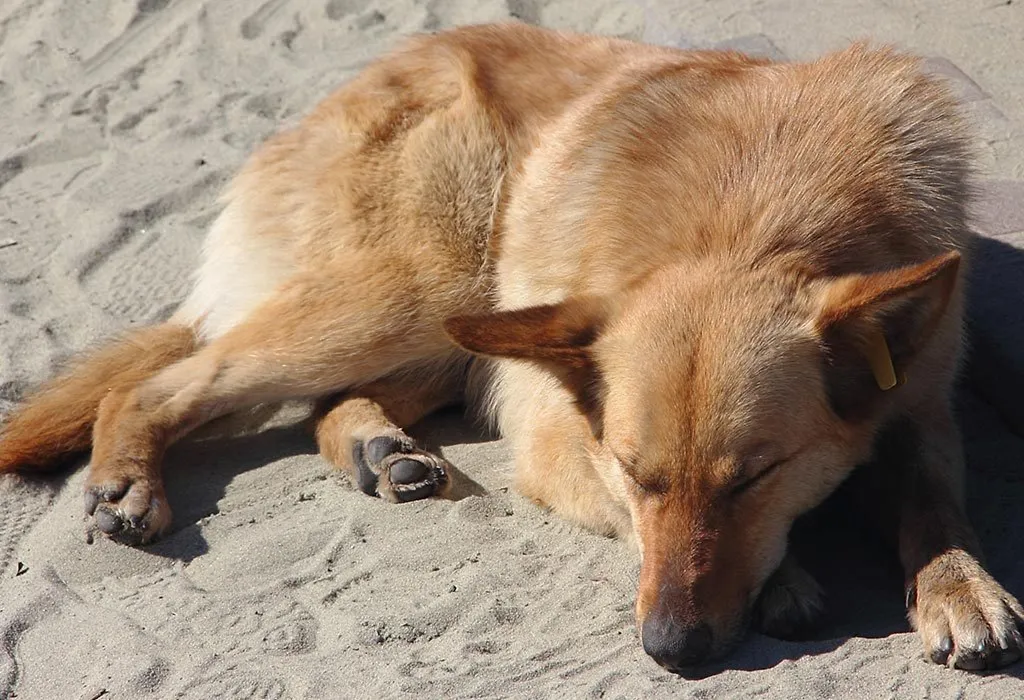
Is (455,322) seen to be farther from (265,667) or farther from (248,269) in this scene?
(248,269)

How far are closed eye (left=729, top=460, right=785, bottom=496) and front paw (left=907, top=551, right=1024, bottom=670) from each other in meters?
0.55

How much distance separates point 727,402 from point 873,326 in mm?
446

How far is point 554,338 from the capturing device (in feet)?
11.6

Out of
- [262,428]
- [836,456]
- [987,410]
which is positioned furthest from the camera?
[262,428]

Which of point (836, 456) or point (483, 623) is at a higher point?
point (836, 456)

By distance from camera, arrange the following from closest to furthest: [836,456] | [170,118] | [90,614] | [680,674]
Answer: [680,674] → [836,456] → [90,614] → [170,118]

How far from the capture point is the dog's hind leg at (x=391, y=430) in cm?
436

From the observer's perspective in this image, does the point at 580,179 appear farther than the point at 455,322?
Yes

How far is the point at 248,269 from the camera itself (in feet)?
17.0

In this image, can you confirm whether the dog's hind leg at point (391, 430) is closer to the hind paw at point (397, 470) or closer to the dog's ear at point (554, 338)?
the hind paw at point (397, 470)

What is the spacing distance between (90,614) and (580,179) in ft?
7.07

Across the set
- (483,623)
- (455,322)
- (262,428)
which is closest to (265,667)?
(483,623)

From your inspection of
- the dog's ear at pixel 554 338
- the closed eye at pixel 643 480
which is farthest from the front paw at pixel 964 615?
the dog's ear at pixel 554 338

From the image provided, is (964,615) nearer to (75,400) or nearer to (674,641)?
(674,641)
